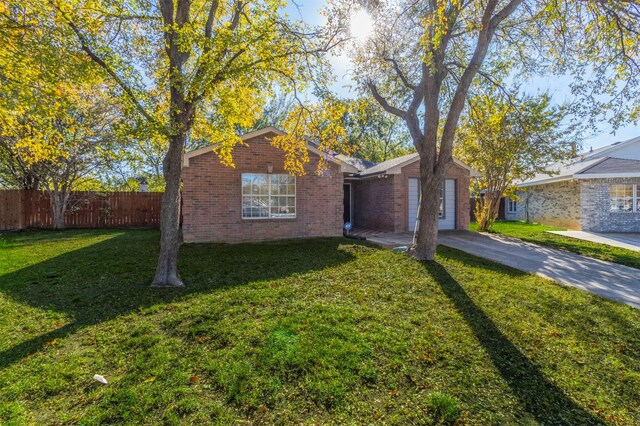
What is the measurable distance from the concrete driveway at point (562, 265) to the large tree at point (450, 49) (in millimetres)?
2500

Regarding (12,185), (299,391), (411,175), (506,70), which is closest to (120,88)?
(299,391)

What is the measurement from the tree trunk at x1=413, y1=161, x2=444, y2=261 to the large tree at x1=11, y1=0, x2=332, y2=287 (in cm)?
368

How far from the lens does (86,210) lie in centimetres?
1677

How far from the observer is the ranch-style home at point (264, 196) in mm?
10188

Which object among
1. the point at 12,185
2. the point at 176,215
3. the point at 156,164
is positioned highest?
the point at 156,164

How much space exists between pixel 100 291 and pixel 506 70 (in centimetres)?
1109

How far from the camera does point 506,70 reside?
9172 mm

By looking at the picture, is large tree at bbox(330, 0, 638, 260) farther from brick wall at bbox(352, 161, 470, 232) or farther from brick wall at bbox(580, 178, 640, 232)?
brick wall at bbox(580, 178, 640, 232)

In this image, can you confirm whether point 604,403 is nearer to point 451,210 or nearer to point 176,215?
point 176,215

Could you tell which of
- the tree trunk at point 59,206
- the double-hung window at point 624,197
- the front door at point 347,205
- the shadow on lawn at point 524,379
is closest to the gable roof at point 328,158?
the front door at point 347,205

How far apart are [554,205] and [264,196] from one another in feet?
53.1

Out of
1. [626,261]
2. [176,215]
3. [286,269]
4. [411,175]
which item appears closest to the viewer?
[176,215]

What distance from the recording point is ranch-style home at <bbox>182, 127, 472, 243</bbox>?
10.2m

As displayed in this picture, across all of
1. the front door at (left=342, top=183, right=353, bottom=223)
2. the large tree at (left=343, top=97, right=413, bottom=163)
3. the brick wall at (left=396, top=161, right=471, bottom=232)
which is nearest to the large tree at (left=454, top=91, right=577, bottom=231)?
the brick wall at (left=396, top=161, right=471, bottom=232)
